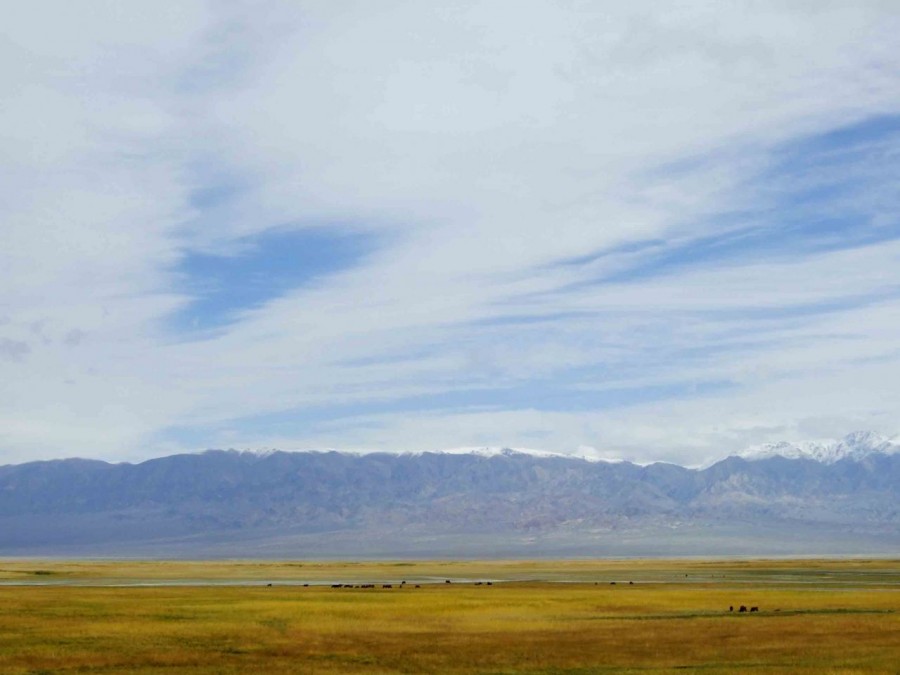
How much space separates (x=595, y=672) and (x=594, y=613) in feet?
88.1

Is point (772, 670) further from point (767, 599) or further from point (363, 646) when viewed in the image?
point (767, 599)

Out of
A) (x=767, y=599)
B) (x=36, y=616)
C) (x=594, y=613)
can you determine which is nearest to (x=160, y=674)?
(x=36, y=616)

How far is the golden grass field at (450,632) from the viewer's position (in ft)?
150

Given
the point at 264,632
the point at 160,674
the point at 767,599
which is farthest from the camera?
the point at 767,599

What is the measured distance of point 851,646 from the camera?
50.6 meters

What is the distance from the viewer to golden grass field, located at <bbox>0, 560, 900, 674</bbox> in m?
45.7

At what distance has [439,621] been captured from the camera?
64.5m

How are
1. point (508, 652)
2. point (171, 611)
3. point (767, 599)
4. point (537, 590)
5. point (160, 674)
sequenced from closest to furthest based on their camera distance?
1. point (160, 674)
2. point (508, 652)
3. point (171, 611)
4. point (767, 599)
5. point (537, 590)

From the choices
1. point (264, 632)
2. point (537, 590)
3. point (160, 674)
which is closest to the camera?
point (160, 674)

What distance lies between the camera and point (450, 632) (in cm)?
5847

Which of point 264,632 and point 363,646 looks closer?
point 363,646

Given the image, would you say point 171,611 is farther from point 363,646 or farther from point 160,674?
point 160,674

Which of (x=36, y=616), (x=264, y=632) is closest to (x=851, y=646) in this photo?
(x=264, y=632)

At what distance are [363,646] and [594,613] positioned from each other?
71.9ft
